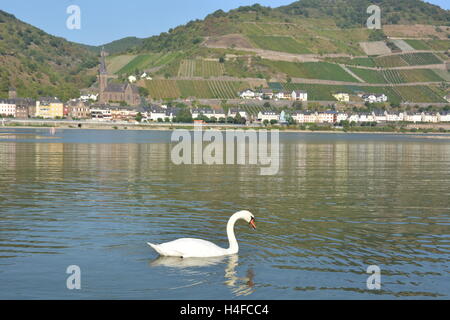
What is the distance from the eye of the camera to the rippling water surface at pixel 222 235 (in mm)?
15422

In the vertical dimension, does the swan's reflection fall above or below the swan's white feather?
below

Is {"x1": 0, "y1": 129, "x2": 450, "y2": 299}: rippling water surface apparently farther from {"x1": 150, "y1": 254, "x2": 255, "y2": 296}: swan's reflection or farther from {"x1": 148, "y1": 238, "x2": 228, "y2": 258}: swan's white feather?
{"x1": 148, "y1": 238, "x2": 228, "y2": 258}: swan's white feather

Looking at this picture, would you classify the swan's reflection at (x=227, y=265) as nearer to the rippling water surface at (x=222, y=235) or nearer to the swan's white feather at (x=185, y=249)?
the rippling water surface at (x=222, y=235)

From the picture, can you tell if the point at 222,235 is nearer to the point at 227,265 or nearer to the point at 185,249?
the point at 185,249

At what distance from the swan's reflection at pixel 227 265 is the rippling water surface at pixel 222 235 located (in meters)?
0.03

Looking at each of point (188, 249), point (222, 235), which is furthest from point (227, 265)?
point (222, 235)

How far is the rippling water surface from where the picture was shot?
1542 centimetres

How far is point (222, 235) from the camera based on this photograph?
851 inches

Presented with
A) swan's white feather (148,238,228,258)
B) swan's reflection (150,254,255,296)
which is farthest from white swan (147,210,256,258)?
swan's reflection (150,254,255,296)

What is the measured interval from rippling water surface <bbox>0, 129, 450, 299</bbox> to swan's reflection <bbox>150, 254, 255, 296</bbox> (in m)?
0.03

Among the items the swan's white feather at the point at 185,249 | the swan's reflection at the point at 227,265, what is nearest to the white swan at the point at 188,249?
the swan's white feather at the point at 185,249

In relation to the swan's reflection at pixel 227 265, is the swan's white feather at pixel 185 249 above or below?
above
